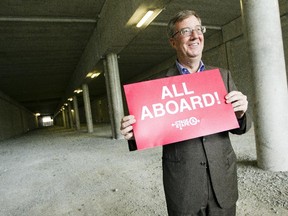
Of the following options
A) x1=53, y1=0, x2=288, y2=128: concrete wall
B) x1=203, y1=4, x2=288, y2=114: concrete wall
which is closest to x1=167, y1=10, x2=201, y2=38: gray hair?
x1=53, y1=0, x2=288, y2=128: concrete wall

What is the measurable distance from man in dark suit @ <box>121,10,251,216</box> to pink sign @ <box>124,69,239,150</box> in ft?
0.23

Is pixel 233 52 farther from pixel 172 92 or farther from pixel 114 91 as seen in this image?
pixel 172 92

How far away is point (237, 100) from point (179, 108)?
1.21 feet

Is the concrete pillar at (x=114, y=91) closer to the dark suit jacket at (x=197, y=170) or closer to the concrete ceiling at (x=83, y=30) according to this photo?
the concrete ceiling at (x=83, y=30)

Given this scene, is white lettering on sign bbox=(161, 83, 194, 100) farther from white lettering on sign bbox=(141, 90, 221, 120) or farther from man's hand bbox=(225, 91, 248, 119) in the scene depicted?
man's hand bbox=(225, 91, 248, 119)

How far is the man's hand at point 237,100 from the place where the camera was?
151 centimetres

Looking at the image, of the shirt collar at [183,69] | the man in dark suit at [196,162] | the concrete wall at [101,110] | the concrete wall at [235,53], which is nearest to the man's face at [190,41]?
the man in dark suit at [196,162]

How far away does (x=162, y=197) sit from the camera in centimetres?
355

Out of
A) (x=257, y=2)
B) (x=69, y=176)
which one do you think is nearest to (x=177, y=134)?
(x=257, y=2)

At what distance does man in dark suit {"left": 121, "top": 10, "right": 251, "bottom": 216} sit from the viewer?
5.01 feet

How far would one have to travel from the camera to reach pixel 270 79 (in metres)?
3.92

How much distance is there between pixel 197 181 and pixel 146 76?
18601 millimetres

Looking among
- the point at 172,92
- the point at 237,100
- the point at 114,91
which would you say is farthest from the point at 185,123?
the point at 114,91

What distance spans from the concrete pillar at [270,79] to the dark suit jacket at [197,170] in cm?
270
